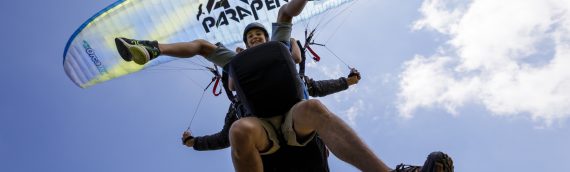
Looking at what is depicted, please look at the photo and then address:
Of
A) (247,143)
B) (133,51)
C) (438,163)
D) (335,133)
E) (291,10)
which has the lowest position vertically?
(438,163)

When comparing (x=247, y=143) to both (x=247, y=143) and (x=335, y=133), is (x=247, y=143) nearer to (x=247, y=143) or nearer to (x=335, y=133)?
(x=247, y=143)

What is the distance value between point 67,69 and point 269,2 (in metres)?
3.65

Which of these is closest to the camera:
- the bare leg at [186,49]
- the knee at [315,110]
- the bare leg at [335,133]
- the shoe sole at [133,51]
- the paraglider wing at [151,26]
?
the bare leg at [335,133]

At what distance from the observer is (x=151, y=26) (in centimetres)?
908

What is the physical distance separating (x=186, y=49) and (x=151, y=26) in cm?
529

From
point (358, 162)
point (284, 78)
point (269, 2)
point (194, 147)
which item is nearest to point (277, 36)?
point (284, 78)

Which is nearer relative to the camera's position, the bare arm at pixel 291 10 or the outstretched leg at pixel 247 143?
the outstretched leg at pixel 247 143

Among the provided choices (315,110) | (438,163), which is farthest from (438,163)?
(315,110)

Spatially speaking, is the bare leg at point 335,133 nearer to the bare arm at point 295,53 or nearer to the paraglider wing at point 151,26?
the bare arm at point 295,53

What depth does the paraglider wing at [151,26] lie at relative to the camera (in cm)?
875

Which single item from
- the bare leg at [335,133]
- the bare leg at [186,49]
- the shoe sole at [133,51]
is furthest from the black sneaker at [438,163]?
the bare leg at [186,49]

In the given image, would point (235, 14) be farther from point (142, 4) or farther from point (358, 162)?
point (358, 162)

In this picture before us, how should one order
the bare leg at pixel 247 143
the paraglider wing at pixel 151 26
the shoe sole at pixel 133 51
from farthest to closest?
the paraglider wing at pixel 151 26 < the shoe sole at pixel 133 51 < the bare leg at pixel 247 143

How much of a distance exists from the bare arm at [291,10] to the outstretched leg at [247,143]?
1.06 m
